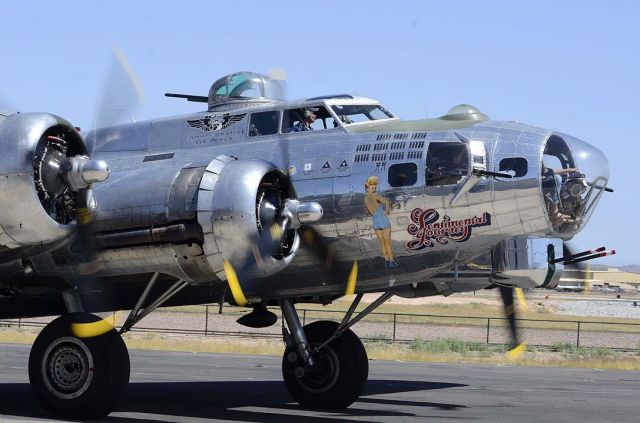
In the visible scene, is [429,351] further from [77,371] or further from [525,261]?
[77,371]

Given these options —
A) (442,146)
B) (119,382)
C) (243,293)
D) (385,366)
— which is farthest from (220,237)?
(385,366)

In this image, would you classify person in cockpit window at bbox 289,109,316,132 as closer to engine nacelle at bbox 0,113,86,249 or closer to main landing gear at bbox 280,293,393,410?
main landing gear at bbox 280,293,393,410

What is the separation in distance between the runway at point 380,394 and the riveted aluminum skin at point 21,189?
264cm

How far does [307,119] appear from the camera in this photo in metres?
17.1

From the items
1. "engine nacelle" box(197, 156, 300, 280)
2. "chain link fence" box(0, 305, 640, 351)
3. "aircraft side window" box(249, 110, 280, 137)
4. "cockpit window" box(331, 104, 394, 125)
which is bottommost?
"chain link fence" box(0, 305, 640, 351)

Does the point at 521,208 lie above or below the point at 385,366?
above

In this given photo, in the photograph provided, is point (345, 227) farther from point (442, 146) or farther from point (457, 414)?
point (457, 414)

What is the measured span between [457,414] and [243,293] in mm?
4585

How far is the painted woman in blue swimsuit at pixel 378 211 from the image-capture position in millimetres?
15684

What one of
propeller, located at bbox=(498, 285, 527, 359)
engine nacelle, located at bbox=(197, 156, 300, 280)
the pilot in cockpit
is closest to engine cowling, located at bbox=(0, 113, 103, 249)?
engine nacelle, located at bbox=(197, 156, 300, 280)

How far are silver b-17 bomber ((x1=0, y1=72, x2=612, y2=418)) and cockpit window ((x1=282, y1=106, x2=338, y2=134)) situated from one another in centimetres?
2

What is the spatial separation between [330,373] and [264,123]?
14.8ft

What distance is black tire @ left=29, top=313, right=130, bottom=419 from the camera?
1492 cm

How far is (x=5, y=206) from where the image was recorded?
1371 centimetres
